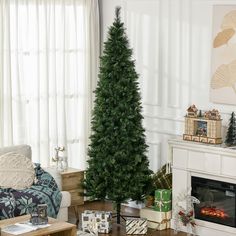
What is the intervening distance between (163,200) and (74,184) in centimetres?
107

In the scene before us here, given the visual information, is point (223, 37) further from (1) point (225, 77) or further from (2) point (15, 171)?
(2) point (15, 171)

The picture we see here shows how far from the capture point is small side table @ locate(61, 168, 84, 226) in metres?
7.75

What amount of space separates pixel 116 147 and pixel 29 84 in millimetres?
1380

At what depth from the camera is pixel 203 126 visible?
283 inches

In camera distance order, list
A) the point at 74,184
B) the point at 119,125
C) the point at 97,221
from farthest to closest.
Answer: the point at 74,184 → the point at 119,125 → the point at 97,221

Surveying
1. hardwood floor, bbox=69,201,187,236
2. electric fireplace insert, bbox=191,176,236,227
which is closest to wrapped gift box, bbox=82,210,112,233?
hardwood floor, bbox=69,201,187,236

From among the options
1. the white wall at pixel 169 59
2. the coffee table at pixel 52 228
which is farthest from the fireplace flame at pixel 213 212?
the coffee table at pixel 52 228

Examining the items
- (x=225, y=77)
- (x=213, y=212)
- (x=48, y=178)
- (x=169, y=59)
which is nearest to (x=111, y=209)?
(x=48, y=178)

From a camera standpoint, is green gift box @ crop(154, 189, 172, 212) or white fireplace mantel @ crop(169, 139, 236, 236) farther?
green gift box @ crop(154, 189, 172, 212)

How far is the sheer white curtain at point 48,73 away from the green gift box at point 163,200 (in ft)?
5.01

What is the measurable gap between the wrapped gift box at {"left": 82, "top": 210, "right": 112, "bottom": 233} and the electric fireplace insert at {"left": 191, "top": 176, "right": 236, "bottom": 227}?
941 mm

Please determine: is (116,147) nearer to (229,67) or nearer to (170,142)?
(170,142)

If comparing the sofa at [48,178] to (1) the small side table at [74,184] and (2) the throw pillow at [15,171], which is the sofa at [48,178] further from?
(1) the small side table at [74,184]

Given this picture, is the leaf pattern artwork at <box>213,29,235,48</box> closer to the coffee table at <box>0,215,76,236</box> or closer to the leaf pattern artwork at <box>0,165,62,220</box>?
the leaf pattern artwork at <box>0,165,62,220</box>
